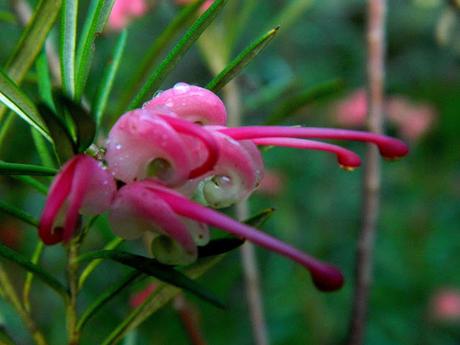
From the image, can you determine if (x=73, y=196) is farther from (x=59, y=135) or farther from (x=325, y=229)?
(x=325, y=229)

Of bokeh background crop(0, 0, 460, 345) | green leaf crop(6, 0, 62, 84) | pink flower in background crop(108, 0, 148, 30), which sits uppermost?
green leaf crop(6, 0, 62, 84)

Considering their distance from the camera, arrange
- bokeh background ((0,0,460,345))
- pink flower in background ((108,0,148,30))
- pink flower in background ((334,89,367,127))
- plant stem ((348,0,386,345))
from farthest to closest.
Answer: pink flower in background ((334,89,367,127)) → bokeh background ((0,0,460,345)) → pink flower in background ((108,0,148,30)) → plant stem ((348,0,386,345))

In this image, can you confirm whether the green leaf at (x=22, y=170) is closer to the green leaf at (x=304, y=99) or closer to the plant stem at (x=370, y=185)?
the green leaf at (x=304, y=99)

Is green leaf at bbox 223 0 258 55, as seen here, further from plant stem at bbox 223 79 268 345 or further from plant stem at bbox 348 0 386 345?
plant stem at bbox 348 0 386 345

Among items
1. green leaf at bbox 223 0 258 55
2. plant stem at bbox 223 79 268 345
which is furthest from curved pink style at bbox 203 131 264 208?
green leaf at bbox 223 0 258 55

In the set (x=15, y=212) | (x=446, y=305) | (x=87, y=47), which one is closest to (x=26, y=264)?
(x=15, y=212)

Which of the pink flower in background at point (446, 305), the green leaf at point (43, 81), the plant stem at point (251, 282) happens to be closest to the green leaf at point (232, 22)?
the plant stem at point (251, 282)

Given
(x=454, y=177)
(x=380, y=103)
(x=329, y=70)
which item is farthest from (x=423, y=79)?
(x=380, y=103)
